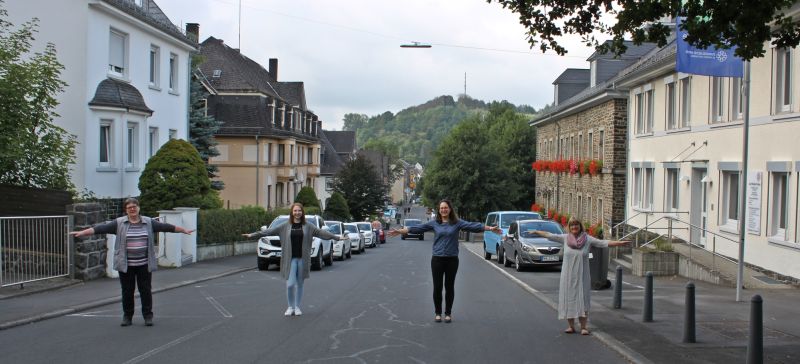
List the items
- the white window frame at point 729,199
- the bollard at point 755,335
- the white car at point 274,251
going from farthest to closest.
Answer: the white car at point 274,251 → the white window frame at point 729,199 → the bollard at point 755,335

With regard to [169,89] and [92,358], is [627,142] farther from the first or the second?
[92,358]

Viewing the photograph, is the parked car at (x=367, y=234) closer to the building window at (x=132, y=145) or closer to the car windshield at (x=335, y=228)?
the car windshield at (x=335, y=228)

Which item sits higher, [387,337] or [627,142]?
[627,142]

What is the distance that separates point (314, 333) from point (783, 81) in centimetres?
1288

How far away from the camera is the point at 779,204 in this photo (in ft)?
57.4

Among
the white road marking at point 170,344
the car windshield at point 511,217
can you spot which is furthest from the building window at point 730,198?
the white road marking at point 170,344

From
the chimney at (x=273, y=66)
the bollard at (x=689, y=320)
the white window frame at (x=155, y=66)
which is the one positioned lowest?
the bollard at (x=689, y=320)

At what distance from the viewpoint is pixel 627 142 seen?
31.8m

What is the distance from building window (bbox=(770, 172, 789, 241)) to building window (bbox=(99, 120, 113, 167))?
20145 millimetres

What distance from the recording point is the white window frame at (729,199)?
2069 cm

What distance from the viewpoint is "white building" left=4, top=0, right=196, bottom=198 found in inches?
958

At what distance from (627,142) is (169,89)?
61.7 feet

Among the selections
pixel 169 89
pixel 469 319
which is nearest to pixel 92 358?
pixel 469 319

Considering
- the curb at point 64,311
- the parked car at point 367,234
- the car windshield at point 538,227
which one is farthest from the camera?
the parked car at point 367,234
